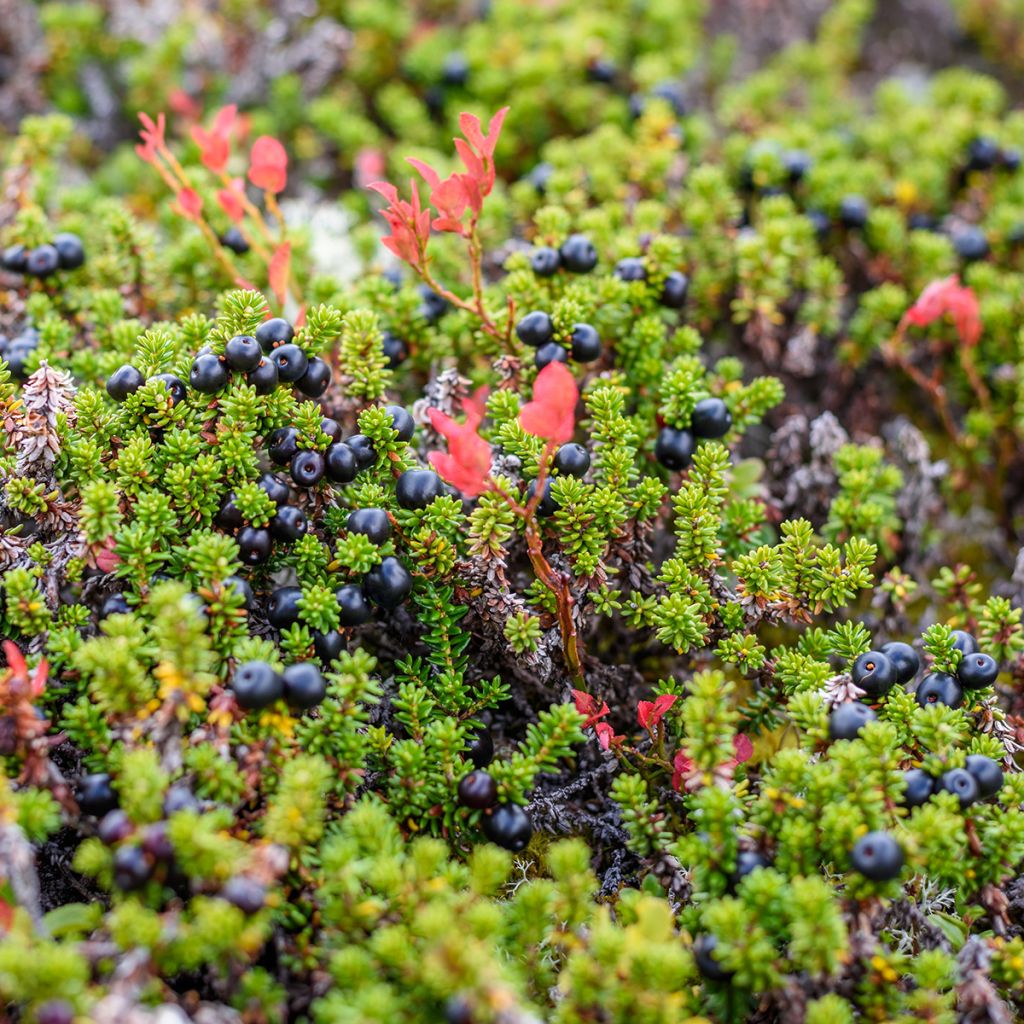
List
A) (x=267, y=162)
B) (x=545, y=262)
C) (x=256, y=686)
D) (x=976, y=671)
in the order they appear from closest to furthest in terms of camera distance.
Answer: (x=256, y=686)
(x=976, y=671)
(x=267, y=162)
(x=545, y=262)

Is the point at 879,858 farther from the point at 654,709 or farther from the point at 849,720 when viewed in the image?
the point at 654,709

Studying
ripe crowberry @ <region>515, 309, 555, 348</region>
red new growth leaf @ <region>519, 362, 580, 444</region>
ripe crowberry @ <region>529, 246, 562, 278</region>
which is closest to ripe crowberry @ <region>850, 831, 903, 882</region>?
red new growth leaf @ <region>519, 362, 580, 444</region>

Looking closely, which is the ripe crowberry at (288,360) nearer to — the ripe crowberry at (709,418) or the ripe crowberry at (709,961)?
the ripe crowberry at (709,418)

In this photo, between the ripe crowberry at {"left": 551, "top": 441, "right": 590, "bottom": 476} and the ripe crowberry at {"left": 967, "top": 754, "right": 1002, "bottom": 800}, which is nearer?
the ripe crowberry at {"left": 967, "top": 754, "right": 1002, "bottom": 800}

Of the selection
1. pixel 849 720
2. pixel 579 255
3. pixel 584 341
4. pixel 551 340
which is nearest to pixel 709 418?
pixel 584 341

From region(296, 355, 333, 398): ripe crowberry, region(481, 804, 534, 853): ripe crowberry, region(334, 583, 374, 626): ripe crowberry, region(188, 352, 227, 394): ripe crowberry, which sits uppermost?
region(188, 352, 227, 394): ripe crowberry

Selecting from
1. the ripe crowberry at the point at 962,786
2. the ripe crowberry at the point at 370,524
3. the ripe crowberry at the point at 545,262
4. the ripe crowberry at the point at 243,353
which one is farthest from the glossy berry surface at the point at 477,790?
the ripe crowberry at the point at 545,262

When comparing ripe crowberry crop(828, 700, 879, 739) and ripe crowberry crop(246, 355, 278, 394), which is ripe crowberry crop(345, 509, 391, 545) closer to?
ripe crowberry crop(246, 355, 278, 394)
